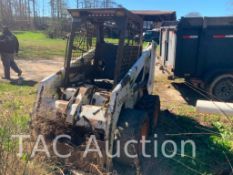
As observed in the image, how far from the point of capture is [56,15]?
41156mm

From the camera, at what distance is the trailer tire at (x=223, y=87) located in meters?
8.64

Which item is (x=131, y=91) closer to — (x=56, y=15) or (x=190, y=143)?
(x=190, y=143)

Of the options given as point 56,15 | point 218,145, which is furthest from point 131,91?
point 56,15

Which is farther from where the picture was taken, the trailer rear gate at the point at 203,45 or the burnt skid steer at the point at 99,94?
the trailer rear gate at the point at 203,45

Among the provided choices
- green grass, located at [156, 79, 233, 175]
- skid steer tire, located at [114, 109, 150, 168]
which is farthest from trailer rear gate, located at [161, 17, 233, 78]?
skid steer tire, located at [114, 109, 150, 168]

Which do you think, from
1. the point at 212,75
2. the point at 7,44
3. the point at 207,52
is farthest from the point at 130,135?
the point at 7,44

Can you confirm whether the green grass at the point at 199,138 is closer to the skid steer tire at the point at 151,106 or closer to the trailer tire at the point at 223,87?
the skid steer tire at the point at 151,106

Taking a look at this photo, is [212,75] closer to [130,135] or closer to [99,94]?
[99,94]

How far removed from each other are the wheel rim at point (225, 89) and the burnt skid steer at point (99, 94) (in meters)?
2.96

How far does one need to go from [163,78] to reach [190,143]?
266 inches

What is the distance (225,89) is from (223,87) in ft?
0.29

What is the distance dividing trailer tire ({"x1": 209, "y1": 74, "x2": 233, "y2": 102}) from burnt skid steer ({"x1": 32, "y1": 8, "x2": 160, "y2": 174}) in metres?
2.86

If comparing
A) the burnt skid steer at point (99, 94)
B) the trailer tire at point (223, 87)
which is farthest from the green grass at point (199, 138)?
the trailer tire at point (223, 87)

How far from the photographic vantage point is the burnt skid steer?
4520 millimetres
